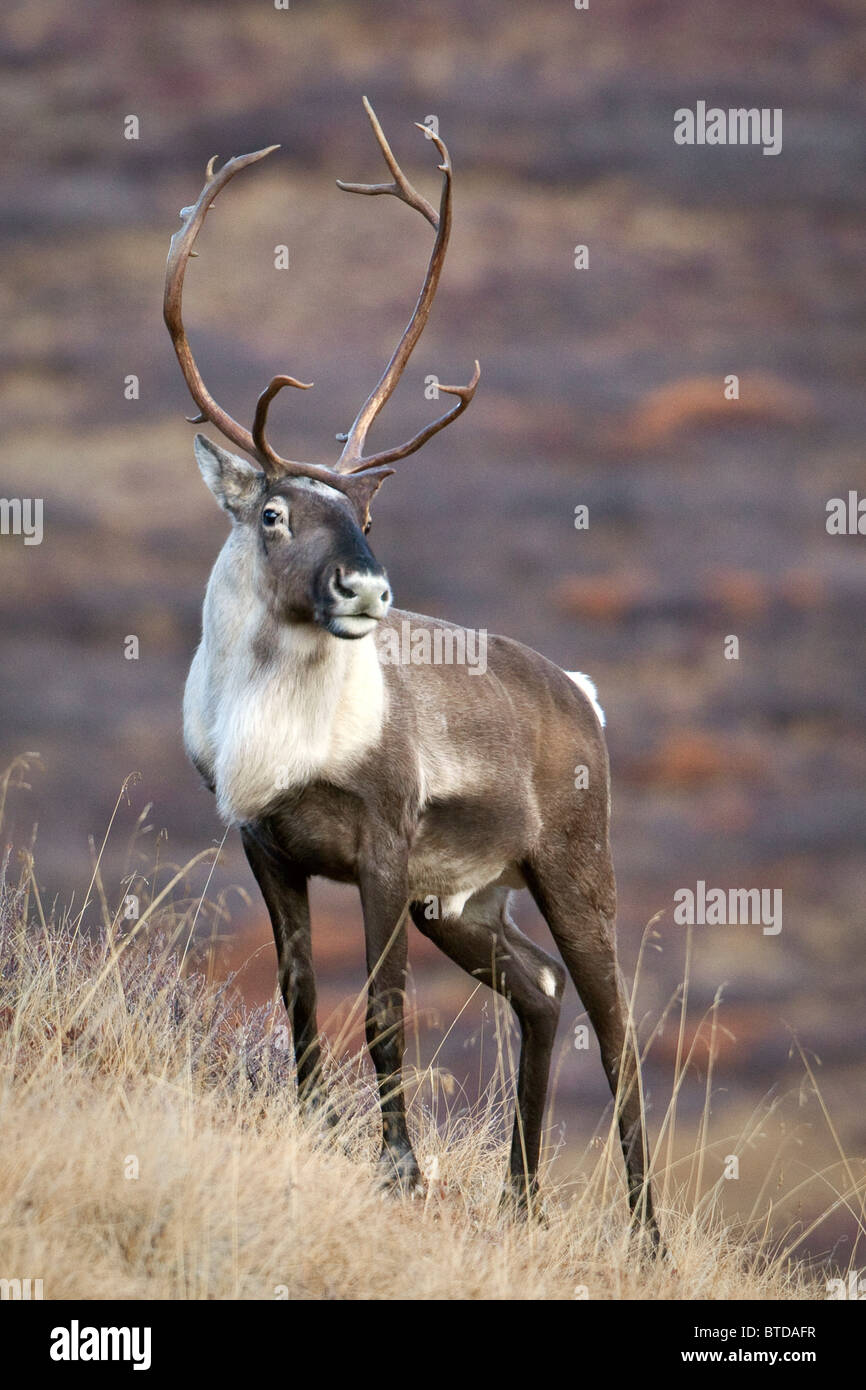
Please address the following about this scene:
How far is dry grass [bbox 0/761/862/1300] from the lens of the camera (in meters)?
4.17

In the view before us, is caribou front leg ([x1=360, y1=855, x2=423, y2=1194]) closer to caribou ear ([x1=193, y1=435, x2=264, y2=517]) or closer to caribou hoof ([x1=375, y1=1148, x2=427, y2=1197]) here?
caribou hoof ([x1=375, y1=1148, x2=427, y2=1197])

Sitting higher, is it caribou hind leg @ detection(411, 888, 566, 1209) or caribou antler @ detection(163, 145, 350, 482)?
caribou antler @ detection(163, 145, 350, 482)

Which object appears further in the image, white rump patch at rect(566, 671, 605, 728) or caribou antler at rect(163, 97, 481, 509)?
white rump patch at rect(566, 671, 605, 728)

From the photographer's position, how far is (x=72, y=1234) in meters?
4.10

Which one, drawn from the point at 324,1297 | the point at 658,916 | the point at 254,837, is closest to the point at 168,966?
the point at 254,837

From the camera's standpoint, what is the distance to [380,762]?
18.7 feet

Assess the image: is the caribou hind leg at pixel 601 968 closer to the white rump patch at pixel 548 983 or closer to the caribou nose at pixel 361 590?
the white rump patch at pixel 548 983

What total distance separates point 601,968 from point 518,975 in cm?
37

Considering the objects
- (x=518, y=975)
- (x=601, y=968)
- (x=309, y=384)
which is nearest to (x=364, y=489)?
(x=309, y=384)

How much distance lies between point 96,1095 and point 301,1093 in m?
1.02

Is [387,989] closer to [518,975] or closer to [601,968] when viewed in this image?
[518,975]

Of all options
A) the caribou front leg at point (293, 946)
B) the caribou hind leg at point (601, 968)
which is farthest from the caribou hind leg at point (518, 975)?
the caribou front leg at point (293, 946)

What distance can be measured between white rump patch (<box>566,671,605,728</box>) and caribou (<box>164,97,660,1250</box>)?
12.4 inches

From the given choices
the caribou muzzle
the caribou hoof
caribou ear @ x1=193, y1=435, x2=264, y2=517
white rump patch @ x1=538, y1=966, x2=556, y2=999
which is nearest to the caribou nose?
the caribou muzzle
